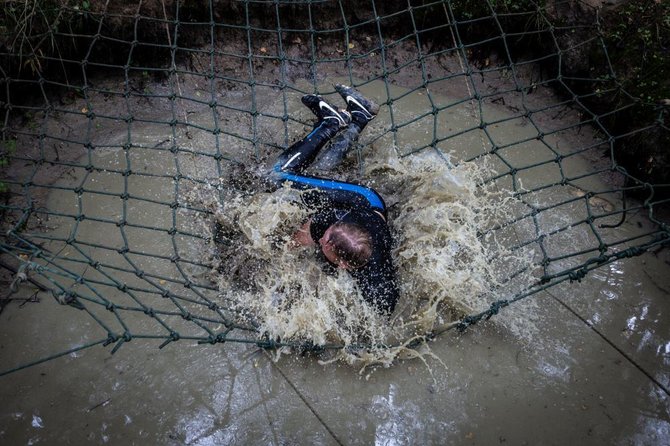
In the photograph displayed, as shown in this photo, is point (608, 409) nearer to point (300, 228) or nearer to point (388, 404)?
point (388, 404)

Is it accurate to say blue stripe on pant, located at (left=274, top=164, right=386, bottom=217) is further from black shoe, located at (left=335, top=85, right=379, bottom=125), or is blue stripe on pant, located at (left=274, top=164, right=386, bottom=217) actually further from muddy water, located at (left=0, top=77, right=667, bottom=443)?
black shoe, located at (left=335, top=85, right=379, bottom=125)

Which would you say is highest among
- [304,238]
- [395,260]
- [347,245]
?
[347,245]

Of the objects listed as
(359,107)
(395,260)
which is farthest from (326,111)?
(395,260)

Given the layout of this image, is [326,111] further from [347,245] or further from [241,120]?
[347,245]

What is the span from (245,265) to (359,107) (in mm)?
1027

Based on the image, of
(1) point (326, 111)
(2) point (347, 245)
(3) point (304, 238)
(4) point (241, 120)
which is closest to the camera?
(2) point (347, 245)

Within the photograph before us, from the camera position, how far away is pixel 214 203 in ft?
8.06

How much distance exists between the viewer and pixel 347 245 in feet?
6.39

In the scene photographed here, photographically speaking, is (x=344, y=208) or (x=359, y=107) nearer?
(x=344, y=208)

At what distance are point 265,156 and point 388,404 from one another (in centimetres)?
142

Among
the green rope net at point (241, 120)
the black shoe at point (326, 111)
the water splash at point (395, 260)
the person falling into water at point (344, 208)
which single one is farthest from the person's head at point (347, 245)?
the black shoe at point (326, 111)

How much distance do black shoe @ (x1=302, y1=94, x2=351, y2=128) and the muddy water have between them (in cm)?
17

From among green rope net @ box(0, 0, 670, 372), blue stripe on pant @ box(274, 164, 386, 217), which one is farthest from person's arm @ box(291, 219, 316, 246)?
green rope net @ box(0, 0, 670, 372)

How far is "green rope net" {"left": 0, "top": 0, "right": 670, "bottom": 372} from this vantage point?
2240 mm
